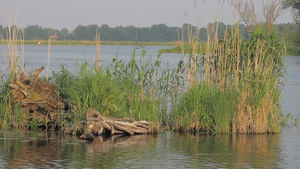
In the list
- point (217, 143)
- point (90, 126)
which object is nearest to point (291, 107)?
point (217, 143)

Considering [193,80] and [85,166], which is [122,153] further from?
[193,80]

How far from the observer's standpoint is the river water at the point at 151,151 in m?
7.69

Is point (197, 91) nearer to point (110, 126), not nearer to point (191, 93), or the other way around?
point (191, 93)

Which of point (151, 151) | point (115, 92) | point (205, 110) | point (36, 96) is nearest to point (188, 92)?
point (205, 110)

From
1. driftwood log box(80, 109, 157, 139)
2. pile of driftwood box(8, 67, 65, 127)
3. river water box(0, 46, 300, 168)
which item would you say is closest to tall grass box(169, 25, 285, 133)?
river water box(0, 46, 300, 168)

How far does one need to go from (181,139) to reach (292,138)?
2.31 m

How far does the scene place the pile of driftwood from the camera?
1034 cm

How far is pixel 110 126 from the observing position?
10.0 m

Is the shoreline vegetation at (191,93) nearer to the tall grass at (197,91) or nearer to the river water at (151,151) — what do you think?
the tall grass at (197,91)

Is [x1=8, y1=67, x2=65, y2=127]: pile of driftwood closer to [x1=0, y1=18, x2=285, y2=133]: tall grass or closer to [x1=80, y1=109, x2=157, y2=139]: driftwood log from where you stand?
[x1=0, y1=18, x2=285, y2=133]: tall grass

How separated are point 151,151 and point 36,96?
3.01m

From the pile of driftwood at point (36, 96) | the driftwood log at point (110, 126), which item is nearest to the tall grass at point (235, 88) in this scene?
the driftwood log at point (110, 126)

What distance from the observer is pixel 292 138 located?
1033cm

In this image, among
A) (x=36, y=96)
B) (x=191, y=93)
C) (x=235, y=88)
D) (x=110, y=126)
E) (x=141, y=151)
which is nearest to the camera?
(x=141, y=151)
